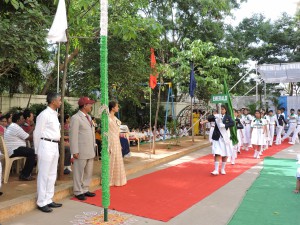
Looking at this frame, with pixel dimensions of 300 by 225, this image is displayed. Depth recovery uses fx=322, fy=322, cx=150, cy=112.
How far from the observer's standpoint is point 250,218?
462cm

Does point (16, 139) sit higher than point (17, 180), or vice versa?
point (16, 139)

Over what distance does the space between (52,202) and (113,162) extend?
5.86 ft

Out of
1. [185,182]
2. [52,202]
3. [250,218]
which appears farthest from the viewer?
[185,182]

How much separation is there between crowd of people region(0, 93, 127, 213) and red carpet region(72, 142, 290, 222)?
48cm

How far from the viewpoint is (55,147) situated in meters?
4.93

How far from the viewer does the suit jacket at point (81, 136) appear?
5.34 metres

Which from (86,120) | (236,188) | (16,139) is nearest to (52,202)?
(86,120)

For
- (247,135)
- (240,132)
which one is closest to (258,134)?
(240,132)

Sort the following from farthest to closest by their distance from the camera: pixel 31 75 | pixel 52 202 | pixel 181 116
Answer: pixel 181 116 → pixel 31 75 → pixel 52 202

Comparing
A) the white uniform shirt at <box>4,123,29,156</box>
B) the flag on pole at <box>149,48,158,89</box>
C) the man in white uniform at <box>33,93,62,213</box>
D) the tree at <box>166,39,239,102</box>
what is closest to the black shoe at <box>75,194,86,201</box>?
the man in white uniform at <box>33,93,62,213</box>

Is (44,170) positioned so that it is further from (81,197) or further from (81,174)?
(81,197)

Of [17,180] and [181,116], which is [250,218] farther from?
[181,116]

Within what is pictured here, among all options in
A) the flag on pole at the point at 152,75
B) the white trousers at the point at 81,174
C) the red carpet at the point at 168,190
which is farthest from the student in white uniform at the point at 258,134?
the white trousers at the point at 81,174

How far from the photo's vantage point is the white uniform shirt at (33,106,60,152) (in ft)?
15.7
